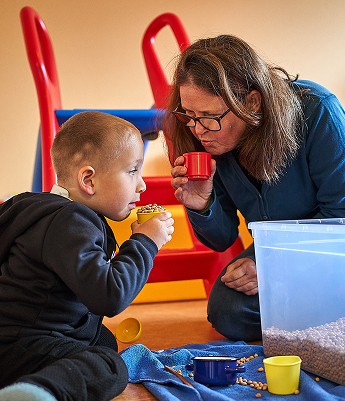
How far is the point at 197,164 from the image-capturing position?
1.19 m

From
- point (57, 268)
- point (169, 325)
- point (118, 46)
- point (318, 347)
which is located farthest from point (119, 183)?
point (118, 46)

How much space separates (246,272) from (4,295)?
76cm

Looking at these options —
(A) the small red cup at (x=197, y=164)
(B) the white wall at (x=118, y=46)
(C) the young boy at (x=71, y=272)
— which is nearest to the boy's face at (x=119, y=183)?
(C) the young boy at (x=71, y=272)

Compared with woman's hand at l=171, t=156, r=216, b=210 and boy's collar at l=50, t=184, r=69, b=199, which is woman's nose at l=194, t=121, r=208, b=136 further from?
boy's collar at l=50, t=184, r=69, b=199

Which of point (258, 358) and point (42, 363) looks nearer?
point (42, 363)

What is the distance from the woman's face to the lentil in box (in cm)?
29

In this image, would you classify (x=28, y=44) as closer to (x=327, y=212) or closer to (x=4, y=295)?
(x=4, y=295)

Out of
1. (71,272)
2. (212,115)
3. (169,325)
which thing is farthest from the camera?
(169,325)

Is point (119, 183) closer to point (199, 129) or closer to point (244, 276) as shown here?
point (199, 129)

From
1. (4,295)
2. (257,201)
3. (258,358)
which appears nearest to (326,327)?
(258,358)

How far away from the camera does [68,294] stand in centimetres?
88

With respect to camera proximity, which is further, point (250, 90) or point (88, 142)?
point (250, 90)

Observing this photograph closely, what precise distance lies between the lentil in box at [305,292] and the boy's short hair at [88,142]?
41 centimetres

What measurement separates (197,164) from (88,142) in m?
0.36
